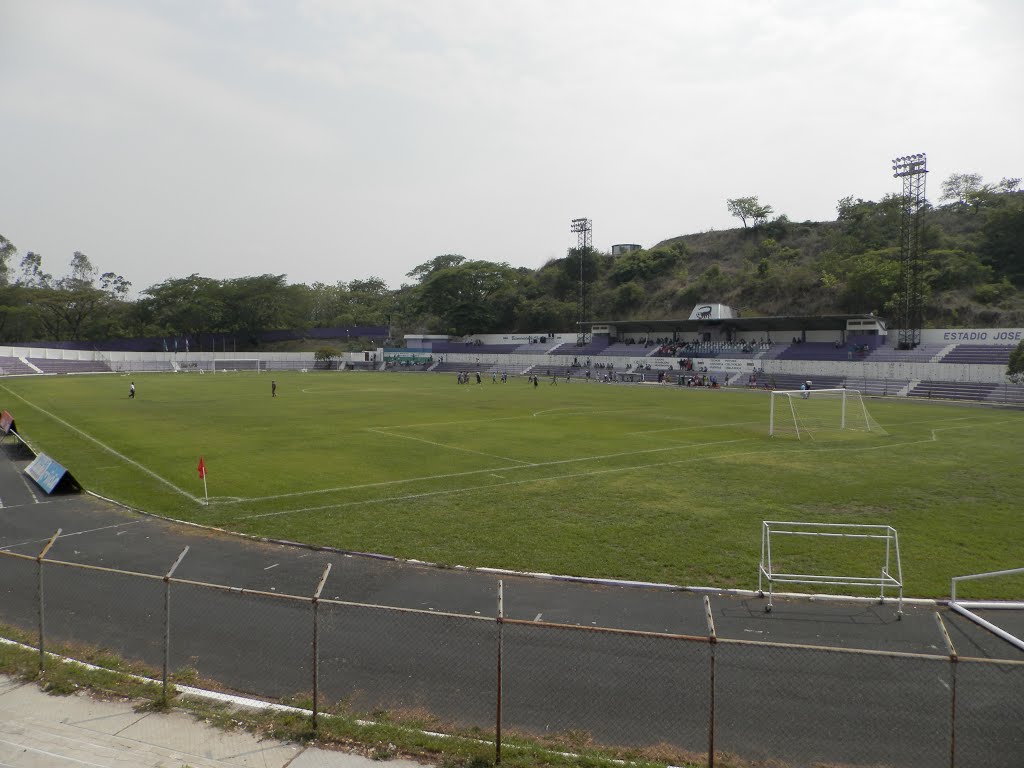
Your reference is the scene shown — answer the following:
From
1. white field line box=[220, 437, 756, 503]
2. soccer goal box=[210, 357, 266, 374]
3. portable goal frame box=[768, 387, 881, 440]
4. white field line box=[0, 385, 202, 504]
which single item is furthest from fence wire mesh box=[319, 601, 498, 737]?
soccer goal box=[210, 357, 266, 374]

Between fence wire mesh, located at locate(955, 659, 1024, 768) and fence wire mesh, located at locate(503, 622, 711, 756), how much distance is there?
8.33 ft

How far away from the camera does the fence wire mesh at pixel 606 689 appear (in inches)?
284

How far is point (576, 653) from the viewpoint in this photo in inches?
355

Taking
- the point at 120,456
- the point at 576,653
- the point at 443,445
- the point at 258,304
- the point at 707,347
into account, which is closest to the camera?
the point at 576,653

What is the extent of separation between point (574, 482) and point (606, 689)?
40.0ft

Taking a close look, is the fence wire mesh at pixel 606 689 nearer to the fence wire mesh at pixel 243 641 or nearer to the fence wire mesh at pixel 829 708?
the fence wire mesh at pixel 829 708

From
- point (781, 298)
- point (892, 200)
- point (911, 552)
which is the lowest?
point (911, 552)

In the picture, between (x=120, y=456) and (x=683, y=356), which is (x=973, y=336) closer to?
(x=683, y=356)

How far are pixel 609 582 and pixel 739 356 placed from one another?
67285 millimetres

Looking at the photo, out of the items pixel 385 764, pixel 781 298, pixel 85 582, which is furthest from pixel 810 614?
pixel 781 298

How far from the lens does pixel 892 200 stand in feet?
309

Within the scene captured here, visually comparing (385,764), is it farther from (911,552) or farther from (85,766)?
(911,552)

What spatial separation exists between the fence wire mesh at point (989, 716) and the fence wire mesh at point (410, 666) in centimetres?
482

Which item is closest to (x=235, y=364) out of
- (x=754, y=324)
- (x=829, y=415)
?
(x=754, y=324)
